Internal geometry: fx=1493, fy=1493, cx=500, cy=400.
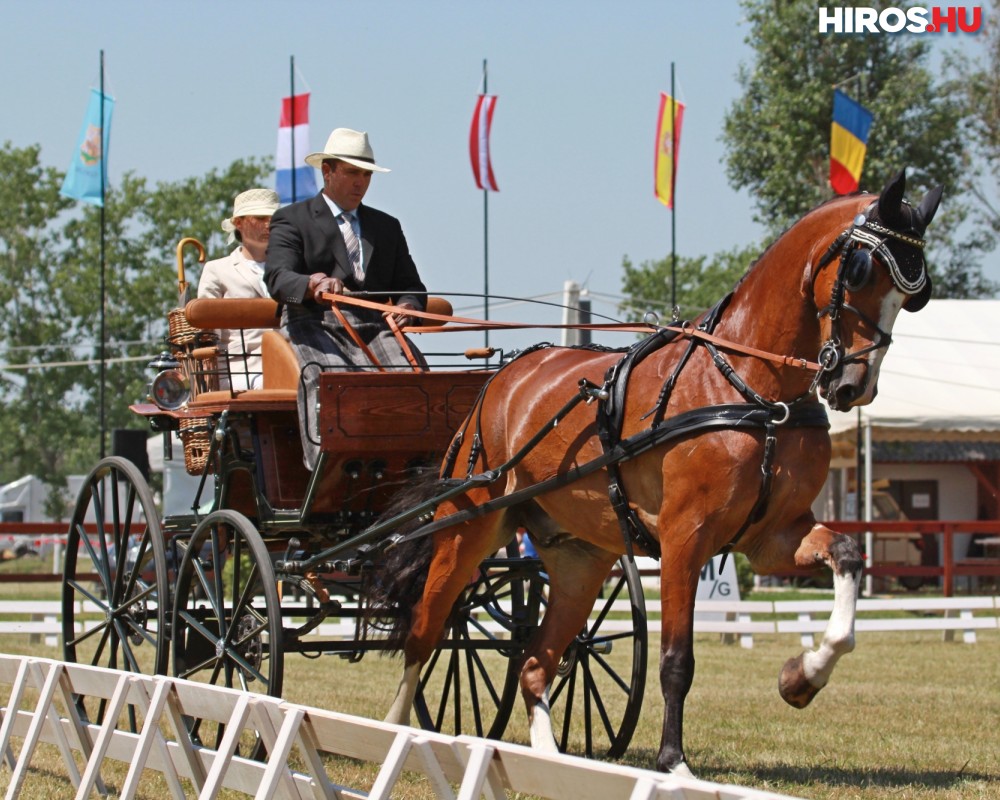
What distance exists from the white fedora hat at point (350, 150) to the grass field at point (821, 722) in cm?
290

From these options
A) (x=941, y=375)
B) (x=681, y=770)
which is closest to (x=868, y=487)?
(x=941, y=375)

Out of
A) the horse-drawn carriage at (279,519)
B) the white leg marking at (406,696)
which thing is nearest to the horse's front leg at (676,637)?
the horse-drawn carriage at (279,519)

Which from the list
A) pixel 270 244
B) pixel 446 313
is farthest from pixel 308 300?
pixel 446 313

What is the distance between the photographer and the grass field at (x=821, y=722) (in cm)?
636

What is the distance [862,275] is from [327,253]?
3024 mm

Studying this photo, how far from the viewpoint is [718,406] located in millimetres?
5555

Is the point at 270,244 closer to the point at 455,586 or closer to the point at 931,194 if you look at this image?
the point at 455,586

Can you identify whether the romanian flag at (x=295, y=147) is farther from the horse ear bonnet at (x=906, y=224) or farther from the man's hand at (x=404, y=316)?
the horse ear bonnet at (x=906, y=224)

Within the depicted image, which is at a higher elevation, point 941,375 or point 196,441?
point 196,441

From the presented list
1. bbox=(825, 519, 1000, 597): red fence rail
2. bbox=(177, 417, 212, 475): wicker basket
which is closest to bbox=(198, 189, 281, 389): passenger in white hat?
bbox=(177, 417, 212, 475): wicker basket

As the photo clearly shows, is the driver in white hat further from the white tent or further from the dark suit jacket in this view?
the white tent

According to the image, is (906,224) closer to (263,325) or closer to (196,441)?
(263,325)

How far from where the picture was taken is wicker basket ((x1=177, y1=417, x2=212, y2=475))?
776 cm

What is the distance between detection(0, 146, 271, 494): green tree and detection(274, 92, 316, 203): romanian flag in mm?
25486
